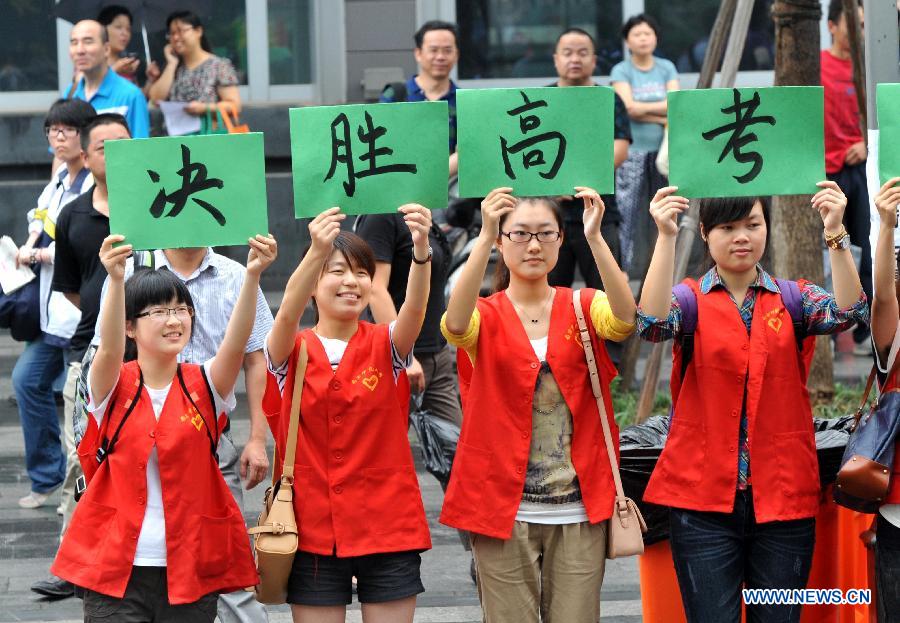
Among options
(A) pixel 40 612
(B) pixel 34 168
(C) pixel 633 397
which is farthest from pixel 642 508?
(B) pixel 34 168

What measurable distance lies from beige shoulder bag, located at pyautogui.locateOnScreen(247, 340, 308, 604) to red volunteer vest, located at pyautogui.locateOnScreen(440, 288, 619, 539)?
47 cm

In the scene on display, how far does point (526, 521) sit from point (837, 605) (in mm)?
1063

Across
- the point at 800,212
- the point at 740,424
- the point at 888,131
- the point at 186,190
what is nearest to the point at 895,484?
the point at 740,424

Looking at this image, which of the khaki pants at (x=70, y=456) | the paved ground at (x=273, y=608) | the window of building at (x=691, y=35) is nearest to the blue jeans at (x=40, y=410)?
the paved ground at (x=273, y=608)

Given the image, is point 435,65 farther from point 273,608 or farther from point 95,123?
point 273,608

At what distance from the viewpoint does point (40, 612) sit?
5.86 metres

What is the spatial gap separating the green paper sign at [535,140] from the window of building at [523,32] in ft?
28.6

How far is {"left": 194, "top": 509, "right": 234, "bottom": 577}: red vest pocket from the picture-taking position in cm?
433

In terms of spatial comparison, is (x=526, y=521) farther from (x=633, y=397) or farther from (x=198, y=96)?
(x=198, y=96)

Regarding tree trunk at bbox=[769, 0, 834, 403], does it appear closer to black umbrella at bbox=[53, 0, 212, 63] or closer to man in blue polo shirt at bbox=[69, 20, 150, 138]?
man in blue polo shirt at bbox=[69, 20, 150, 138]

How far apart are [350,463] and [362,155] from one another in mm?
912

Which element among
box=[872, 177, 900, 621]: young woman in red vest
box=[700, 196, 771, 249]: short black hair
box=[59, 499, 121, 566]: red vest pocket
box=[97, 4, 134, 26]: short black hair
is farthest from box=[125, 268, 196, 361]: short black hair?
box=[97, 4, 134, 26]: short black hair

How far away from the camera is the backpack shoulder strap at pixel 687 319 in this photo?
4.41m

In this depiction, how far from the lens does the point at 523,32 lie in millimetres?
13133
